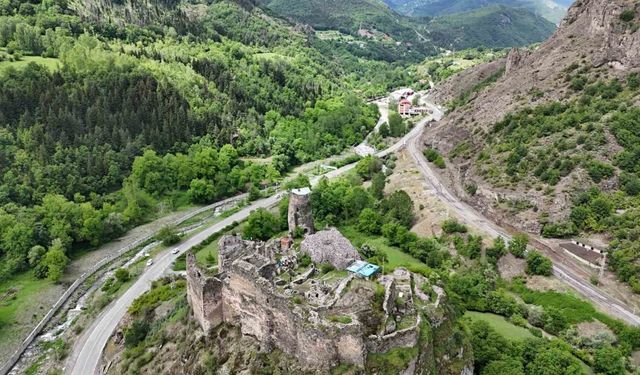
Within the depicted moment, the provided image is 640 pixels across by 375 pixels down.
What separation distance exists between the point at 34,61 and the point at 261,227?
8160cm

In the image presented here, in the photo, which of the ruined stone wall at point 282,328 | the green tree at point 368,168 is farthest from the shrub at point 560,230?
the ruined stone wall at point 282,328

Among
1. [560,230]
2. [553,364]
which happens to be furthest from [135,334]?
[560,230]

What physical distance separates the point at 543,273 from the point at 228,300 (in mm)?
45459

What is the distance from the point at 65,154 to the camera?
10706cm

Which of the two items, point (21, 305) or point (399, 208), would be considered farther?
point (399, 208)

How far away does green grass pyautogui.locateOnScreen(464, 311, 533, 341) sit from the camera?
195ft

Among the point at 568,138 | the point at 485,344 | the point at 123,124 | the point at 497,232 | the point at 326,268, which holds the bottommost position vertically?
the point at 123,124

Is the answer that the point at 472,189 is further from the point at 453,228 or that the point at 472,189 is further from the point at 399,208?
Result: the point at 399,208

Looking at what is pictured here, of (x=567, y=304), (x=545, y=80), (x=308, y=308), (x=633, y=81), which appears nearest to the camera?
(x=308, y=308)

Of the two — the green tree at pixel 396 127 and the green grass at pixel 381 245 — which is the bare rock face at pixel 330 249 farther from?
the green tree at pixel 396 127

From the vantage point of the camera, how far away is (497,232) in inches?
3295

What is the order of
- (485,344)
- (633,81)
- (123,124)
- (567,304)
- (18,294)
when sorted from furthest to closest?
(123,124) → (633,81) → (18,294) → (567,304) → (485,344)

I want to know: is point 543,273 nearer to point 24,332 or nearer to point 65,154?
point 24,332

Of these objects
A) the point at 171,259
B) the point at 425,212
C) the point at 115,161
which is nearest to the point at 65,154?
the point at 115,161
